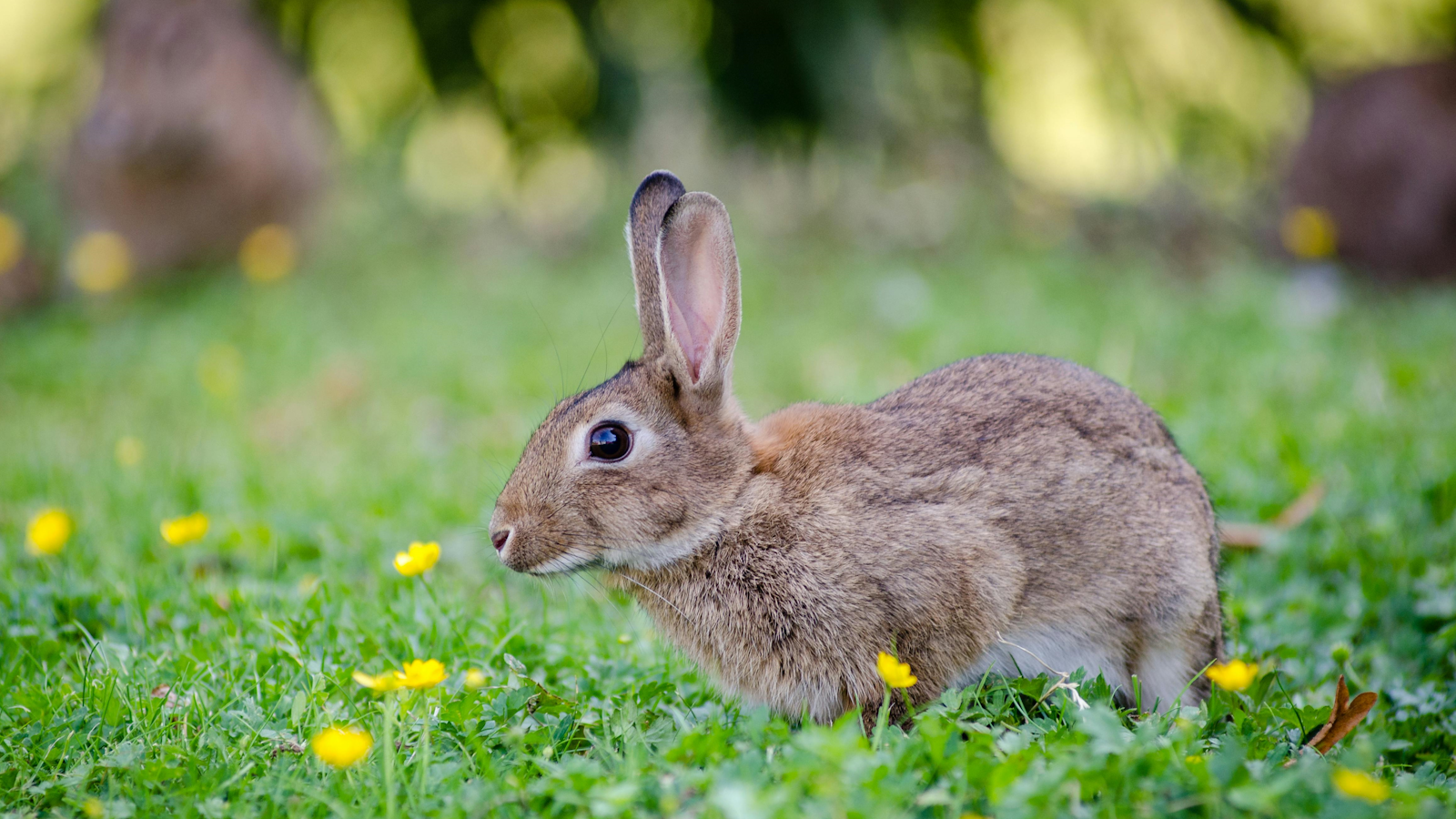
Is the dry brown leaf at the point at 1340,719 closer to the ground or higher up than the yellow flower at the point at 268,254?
closer to the ground

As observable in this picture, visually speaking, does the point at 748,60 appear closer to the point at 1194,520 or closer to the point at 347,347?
the point at 347,347

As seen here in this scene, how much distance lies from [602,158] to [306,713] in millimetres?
9185

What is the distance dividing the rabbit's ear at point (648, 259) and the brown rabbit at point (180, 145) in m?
7.77

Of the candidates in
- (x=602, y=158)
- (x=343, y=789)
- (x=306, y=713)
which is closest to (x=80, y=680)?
(x=306, y=713)

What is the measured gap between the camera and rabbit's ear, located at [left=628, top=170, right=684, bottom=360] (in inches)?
133

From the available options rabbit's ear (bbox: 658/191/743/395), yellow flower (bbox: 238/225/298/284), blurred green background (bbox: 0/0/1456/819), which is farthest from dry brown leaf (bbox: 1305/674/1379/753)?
yellow flower (bbox: 238/225/298/284)

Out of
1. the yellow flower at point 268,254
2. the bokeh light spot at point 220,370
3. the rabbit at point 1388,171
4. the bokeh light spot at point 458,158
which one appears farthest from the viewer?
the bokeh light spot at point 458,158

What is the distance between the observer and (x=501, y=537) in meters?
3.18

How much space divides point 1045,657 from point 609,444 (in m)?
1.44

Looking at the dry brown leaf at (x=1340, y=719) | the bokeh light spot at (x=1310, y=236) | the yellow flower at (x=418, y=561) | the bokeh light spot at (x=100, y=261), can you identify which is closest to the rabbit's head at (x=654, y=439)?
the yellow flower at (x=418, y=561)

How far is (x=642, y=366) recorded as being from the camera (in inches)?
134

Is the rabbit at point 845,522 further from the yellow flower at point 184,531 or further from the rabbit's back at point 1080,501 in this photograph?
the yellow flower at point 184,531

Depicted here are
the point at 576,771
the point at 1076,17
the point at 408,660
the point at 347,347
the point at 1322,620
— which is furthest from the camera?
the point at 1076,17

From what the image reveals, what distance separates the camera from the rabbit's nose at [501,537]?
3168 mm
